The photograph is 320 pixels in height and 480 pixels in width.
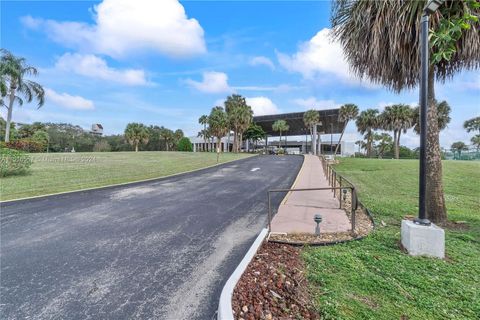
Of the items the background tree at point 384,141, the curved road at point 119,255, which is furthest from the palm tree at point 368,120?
the curved road at point 119,255

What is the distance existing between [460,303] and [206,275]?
2.91 meters

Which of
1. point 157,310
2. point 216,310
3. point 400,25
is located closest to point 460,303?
point 216,310

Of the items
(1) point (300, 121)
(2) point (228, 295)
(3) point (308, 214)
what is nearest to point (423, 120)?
(3) point (308, 214)

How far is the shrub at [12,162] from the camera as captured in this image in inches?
443

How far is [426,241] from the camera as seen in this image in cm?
378

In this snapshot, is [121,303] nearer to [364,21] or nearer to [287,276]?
[287,276]

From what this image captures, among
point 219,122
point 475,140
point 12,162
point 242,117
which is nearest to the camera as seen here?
point 12,162

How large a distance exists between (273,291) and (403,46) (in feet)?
19.4

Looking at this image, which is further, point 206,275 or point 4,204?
point 4,204

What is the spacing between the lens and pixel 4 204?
278 inches

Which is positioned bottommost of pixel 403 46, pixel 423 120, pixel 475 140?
pixel 423 120

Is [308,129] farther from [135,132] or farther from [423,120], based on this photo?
[423,120]

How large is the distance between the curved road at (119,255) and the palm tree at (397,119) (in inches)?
1503

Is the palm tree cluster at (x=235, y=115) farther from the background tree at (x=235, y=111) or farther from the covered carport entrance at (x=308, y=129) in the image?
the covered carport entrance at (x=308, y=129)
